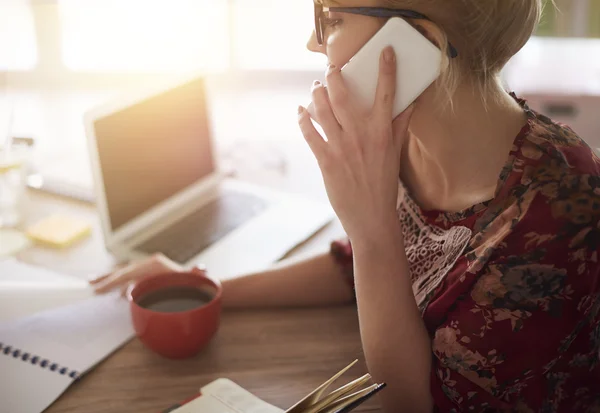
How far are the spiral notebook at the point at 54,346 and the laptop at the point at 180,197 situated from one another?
196mm

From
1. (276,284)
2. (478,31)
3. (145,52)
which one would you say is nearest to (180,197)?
(276,284)

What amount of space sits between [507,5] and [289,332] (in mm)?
537

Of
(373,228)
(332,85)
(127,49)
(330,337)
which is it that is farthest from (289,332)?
(127,49)

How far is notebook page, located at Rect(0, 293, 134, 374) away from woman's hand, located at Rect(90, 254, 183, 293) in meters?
0.02

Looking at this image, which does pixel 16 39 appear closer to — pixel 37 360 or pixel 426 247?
pixel 37 360

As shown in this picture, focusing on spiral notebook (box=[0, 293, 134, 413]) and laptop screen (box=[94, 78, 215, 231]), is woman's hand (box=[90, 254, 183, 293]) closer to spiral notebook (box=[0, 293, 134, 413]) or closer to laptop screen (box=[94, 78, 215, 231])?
spiral notebook (box=[0, 293, 134, 413])

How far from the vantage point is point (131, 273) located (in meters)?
1.13

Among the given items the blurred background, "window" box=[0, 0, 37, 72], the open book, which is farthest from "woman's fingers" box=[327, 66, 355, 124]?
"window" box=[0, 0, 37, 72]

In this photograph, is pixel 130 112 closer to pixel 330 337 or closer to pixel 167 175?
pixel 167 175

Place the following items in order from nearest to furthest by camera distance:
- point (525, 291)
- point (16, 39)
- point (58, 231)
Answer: point (525, 291), point (58, 231), point (16, 39)

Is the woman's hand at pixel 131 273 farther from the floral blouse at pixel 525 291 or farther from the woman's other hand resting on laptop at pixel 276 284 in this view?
the floral blouse at pixel 525 291

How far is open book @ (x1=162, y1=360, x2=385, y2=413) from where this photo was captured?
2.51 feet

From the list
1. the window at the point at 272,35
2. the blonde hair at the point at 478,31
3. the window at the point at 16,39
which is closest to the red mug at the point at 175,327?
the blonde hair at the point at 478,31

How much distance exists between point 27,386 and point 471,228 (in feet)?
2.02
